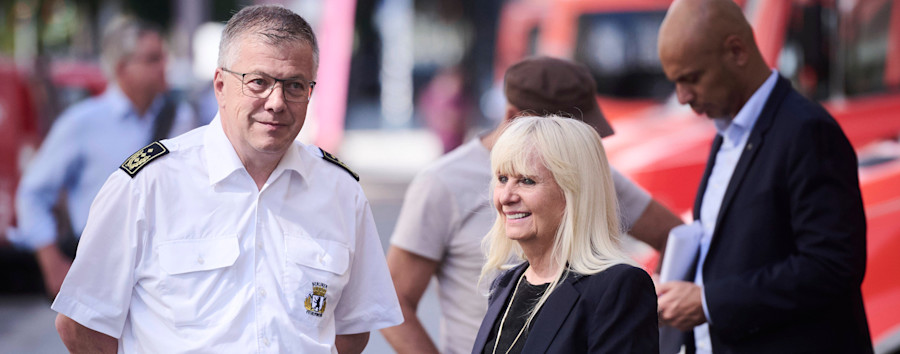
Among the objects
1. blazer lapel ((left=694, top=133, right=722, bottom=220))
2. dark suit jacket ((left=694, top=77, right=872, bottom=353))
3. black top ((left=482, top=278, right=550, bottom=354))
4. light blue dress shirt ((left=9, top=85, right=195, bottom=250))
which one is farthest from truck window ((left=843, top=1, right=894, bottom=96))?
black top ((left=482, top=278, right=550, bottom=354))

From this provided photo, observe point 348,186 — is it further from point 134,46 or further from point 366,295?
point 134,46

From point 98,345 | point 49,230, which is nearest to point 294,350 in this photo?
point 98,345

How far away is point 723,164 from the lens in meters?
3.42

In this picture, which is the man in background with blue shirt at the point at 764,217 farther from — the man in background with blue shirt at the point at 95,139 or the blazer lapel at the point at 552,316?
the man in background with blue shirt at the point at 95,139

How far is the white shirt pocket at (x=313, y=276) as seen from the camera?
8.49 feet

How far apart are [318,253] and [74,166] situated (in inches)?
136

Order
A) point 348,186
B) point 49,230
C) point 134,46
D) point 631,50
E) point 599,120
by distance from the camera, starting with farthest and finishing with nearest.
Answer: point 631,50, point 134,46, point 49,230, point 599,120, point 348,186

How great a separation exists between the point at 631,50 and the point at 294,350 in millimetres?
8299

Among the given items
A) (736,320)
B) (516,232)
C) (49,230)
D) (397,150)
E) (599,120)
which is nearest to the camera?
(516,232)

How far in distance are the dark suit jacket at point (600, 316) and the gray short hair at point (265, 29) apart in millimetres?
914

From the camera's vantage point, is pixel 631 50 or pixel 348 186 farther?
pixel 631 50

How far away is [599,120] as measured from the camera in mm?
3340

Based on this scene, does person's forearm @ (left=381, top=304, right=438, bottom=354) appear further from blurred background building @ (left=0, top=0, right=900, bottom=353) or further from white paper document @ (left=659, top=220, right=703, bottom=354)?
blurred background building @ (left=0, top=0, right=900, bottom=353)

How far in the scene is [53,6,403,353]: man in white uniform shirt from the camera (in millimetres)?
2496
